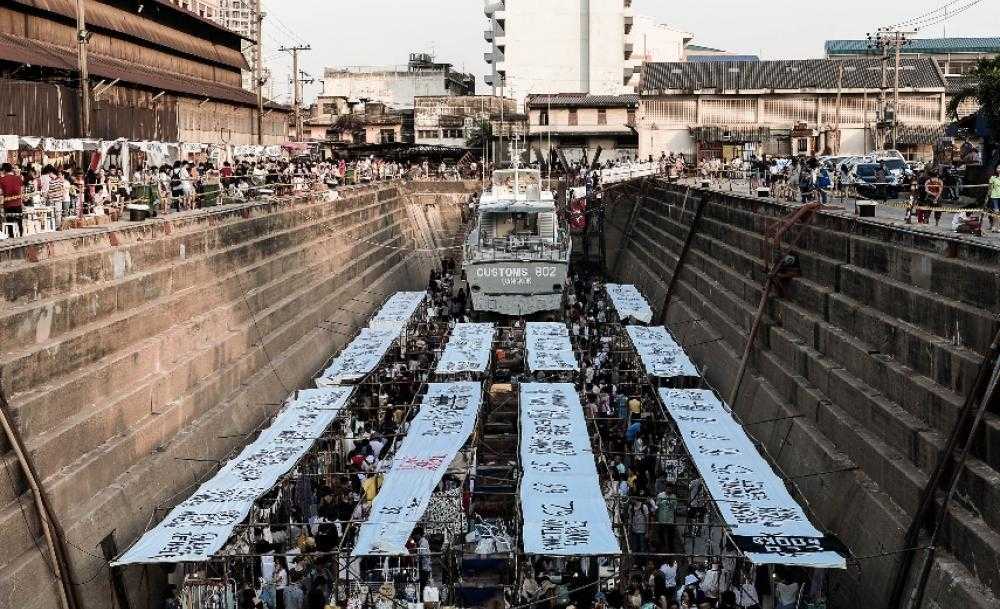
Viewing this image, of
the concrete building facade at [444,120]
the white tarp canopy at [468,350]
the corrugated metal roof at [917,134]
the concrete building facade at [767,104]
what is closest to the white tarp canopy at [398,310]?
the white tarp canopy at [468,350]

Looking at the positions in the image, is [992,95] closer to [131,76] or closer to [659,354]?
[659,354]

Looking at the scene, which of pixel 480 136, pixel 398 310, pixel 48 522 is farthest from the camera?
pixel 480 136

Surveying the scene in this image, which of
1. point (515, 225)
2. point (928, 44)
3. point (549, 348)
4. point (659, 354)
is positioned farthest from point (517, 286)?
point (928, 44)

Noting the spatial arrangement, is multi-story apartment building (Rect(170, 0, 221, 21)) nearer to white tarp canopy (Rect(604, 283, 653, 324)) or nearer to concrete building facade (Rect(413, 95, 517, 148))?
concrete building facade (Rect(413, 95, 517, 148))

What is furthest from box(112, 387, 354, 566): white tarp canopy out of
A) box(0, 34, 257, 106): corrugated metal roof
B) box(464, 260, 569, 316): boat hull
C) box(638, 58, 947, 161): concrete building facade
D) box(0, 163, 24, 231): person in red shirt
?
box(638, 58, 947, 161): concrete building facade

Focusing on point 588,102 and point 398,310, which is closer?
point 398,310

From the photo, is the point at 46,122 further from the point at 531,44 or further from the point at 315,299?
the point at 531,44
